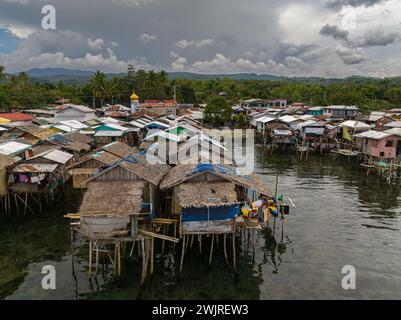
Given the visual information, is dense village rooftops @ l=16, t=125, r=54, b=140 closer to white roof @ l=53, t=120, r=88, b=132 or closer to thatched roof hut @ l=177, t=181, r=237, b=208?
white roof @ l=53, t=120, r=88, b=132

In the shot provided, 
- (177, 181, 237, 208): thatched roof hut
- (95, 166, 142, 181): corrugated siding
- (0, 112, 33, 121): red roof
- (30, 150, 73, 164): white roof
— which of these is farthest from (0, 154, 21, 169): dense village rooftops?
(0, 112, 33, 121): red roof

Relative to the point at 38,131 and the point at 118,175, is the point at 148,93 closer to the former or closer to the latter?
the point at 38,131

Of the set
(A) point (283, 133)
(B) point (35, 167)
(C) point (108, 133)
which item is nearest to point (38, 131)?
(C) point (108, 133)

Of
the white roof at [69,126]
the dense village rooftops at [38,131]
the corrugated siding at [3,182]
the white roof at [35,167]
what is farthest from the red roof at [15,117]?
the corrugated siding at [3,182]

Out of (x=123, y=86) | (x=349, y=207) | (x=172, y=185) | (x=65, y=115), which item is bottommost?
(x=349, y=207)
